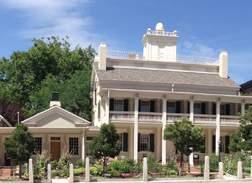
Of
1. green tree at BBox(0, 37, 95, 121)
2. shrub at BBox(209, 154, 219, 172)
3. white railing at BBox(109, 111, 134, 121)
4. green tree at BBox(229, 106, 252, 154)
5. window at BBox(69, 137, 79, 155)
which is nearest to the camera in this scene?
shrub at BBox(209, 154, 219, 172)

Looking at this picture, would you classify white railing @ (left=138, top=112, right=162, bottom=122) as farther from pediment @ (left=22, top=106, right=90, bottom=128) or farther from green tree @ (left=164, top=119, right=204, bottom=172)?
green tree @ (left=164, top=119, right=204, bottom=172)

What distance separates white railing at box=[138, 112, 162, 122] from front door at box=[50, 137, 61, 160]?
23.9ft

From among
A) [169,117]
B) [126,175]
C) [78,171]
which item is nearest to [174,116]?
[169,117]

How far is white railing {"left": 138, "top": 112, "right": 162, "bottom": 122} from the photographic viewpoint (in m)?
49.3

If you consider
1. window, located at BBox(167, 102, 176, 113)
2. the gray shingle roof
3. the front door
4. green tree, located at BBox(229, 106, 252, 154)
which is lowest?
the front door

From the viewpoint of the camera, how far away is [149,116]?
49.7 meters

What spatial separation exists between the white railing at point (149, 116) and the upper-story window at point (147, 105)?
46.0 inches

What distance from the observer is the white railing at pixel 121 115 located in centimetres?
4853

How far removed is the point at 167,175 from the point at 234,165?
17.3 ft

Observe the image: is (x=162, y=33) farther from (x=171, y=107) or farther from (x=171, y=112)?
(x=171, y=112)

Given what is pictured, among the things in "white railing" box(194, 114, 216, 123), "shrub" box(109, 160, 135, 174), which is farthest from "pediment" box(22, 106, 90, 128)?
"white railing" box(194, 114, 216, 123)

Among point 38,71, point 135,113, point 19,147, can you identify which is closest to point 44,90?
point 38,71

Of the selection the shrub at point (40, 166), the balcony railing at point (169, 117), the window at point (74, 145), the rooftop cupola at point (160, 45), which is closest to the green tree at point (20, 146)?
the shrub at point (40, 166)

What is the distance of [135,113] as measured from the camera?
48719 mm
